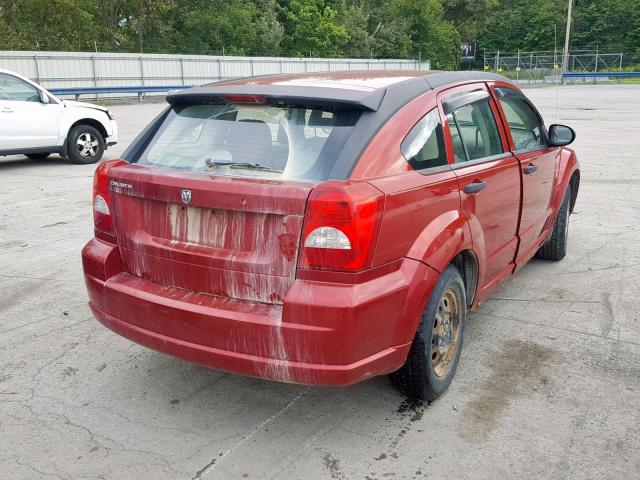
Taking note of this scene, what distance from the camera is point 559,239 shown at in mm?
5824

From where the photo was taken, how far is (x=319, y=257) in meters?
2.87

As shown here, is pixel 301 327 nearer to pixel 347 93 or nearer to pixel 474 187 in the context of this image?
pixel 347 93

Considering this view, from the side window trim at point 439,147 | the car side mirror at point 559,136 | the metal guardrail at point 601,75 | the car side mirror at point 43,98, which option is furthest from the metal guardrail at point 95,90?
the metal guardrail at point 601,75

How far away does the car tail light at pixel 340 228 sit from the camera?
2824 millimetres

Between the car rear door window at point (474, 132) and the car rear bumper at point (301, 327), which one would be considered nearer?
the car rear bumper at point (301, 327)

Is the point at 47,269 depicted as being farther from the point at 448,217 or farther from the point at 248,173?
the point at 448,217

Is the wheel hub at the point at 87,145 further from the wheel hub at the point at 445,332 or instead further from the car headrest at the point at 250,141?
the wheel hub at the point at 445,332

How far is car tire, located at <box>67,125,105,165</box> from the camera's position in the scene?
11.7 m

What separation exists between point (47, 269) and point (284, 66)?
1576 inches

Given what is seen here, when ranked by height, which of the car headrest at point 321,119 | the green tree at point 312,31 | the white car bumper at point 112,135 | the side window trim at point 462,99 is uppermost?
the green tree at point 312,31

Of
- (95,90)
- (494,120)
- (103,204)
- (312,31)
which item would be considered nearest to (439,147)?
(494,120)

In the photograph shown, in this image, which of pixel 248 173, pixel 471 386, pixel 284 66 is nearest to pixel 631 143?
pixel 471 386

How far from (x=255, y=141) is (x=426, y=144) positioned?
0.87m

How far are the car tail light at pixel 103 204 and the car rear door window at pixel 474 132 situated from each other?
1832 mm
